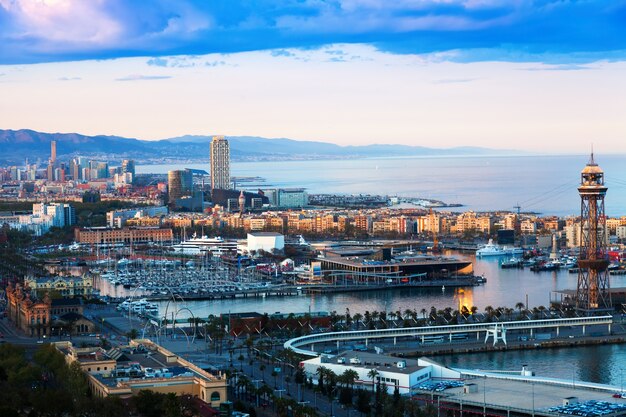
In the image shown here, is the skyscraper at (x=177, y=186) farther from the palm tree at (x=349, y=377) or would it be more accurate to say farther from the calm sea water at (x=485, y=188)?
the palm tree at (x=349, y=377)

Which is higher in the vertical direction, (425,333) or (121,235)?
(121,235)

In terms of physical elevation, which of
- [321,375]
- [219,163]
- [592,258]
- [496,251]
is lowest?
[321,375]

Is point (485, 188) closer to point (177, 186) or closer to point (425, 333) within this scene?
point (177, 186)

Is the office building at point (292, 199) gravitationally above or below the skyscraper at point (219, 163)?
below

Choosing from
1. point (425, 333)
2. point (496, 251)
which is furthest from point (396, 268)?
point (425, 333)

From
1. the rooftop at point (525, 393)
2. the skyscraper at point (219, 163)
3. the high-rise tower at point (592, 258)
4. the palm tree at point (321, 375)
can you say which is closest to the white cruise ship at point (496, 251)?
the high-rise tower at point (592, 258)

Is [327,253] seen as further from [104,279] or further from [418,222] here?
[418,222]
